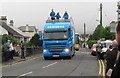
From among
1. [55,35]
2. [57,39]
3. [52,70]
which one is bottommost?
[52,70]

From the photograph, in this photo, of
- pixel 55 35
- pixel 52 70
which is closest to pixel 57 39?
pixel 55 35

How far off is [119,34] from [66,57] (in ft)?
103

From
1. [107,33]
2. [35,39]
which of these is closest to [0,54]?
[107,33]

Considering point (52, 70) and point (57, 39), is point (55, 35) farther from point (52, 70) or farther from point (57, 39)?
point (52, 70)

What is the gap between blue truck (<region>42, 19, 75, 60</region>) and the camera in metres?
34.2

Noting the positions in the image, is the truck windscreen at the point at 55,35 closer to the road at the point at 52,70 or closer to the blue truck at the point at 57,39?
the blue truck at the point at 57,39

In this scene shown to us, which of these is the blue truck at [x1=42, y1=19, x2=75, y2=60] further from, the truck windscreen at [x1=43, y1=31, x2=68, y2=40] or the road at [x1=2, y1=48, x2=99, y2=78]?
the road at [x1=2, y1=48, x2=99, y2=78]

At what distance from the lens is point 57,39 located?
34.4 meters

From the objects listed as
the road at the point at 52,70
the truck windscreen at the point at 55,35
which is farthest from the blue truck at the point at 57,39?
the road at the point at 52,70

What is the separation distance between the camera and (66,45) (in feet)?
113

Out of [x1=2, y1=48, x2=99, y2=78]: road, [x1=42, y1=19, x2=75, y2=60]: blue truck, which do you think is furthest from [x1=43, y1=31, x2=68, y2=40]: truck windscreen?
[x1=2, y1=48, x2=99, y2=78]: road

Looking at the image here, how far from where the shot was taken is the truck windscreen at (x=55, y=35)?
112ft

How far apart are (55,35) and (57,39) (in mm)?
411

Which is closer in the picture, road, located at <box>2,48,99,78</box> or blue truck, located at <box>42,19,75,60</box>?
road, located at <box>2,48,99,78</box>
